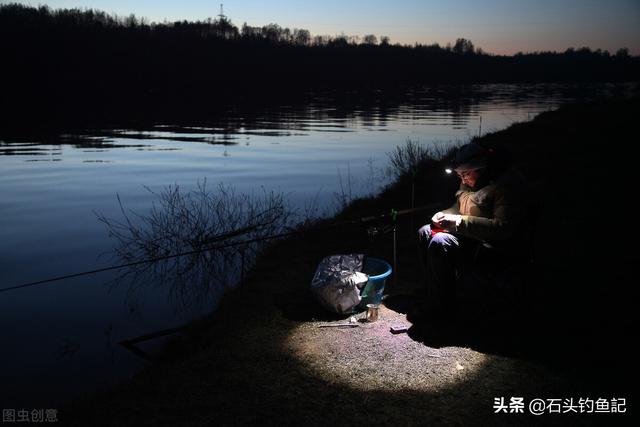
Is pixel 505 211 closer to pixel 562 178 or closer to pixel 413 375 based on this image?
pixel 413 375

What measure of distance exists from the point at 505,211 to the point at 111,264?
6750 mm

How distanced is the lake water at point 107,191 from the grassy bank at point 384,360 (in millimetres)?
1238

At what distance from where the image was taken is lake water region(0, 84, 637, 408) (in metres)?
5.40

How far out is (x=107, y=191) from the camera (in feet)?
45.9

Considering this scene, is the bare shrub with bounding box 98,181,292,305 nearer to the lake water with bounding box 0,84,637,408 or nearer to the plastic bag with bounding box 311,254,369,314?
the lake water with bounding box 0,84,637,408

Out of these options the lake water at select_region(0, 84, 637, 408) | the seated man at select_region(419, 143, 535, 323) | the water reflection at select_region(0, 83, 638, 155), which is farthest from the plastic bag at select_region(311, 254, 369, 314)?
the water reflection at select_region(0, 83, 638, 155)

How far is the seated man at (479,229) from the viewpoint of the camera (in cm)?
413

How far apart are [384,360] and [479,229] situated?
137 cm

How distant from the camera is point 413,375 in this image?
12.3ft

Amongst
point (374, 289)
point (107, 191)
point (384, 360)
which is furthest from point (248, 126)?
point (384, 360)

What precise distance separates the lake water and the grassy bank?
1.24m

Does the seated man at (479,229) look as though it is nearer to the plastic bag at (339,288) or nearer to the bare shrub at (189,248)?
the plastic bag at (339,288)

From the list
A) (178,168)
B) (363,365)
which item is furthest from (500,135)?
(363,365)

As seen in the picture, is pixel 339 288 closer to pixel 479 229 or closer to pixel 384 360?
pixel 384 360
